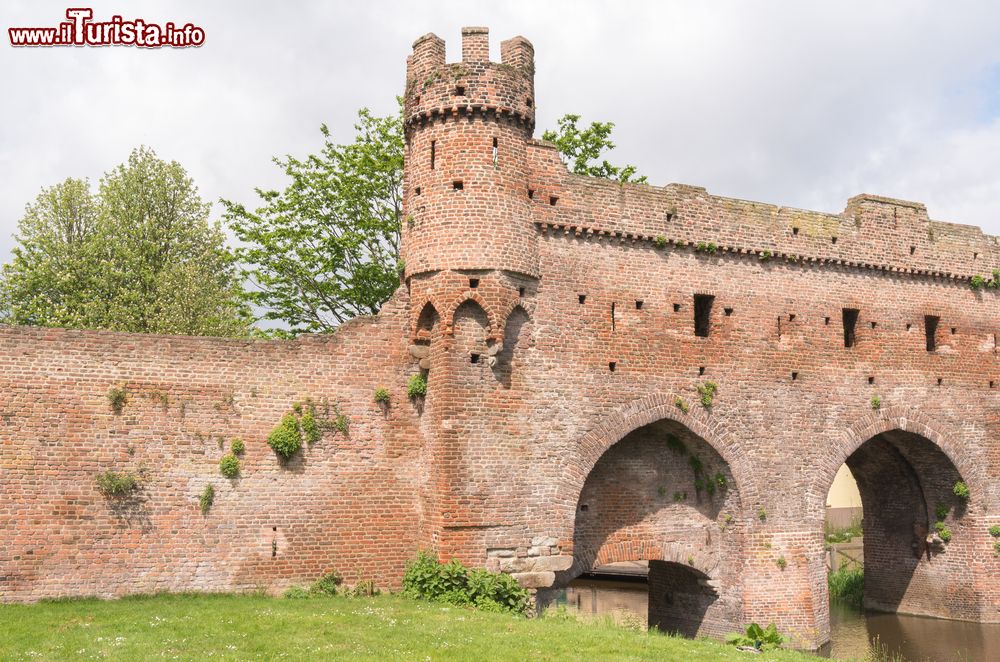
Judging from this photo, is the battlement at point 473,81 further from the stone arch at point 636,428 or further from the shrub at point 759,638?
the shrub at point 759,638

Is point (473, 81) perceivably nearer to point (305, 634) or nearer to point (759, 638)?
point (305, 634)

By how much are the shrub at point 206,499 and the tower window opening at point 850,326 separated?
15.6 metres

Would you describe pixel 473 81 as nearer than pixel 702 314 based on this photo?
Yes

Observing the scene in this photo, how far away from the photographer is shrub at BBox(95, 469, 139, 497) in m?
15.1

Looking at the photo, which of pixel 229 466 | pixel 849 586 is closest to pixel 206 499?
pixel 229 466

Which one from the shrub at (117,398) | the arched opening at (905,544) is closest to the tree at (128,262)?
the shrub at (117,398)

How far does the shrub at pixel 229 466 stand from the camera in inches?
624

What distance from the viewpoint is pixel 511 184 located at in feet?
56.9

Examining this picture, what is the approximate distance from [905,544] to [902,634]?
3.16 m

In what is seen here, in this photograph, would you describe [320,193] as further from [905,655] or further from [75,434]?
[905,655]

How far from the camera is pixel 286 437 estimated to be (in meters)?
16.3

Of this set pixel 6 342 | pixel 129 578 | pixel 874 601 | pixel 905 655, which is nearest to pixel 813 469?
pixel 905 655

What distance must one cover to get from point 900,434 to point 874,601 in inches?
226

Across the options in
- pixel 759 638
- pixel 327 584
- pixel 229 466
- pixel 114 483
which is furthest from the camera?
pixel 759 638
